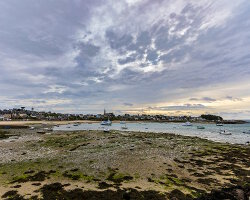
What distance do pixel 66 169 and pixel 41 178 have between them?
10.3 ft

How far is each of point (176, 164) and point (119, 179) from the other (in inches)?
320

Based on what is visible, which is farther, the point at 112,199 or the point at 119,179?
the point at 119,179

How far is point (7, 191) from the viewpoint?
14.1 metres

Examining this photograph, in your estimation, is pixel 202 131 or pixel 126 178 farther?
pixel 202 131

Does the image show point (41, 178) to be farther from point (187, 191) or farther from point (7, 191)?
point (187, 191)

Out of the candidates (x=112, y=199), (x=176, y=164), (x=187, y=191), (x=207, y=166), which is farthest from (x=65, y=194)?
(x=207, y=166)

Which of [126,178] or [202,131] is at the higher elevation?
[202,131]

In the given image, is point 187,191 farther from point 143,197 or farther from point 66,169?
point 66,169

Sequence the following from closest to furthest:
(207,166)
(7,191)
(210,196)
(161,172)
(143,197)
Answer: (210,196) → (143,197) → (7,191) → (161,172) → (207,166)

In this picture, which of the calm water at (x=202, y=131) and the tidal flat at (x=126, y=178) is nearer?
the tidal flat at (x=126, y=178)

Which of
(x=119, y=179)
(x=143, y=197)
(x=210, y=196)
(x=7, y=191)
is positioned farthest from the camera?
(x=119, y=179)

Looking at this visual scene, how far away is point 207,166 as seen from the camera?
21.7m

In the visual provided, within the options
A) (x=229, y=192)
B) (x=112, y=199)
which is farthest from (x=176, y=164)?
(x=112, y=199)

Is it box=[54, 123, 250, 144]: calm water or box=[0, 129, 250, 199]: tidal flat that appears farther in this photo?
box=[54, 123, 250, 144]: calm water
